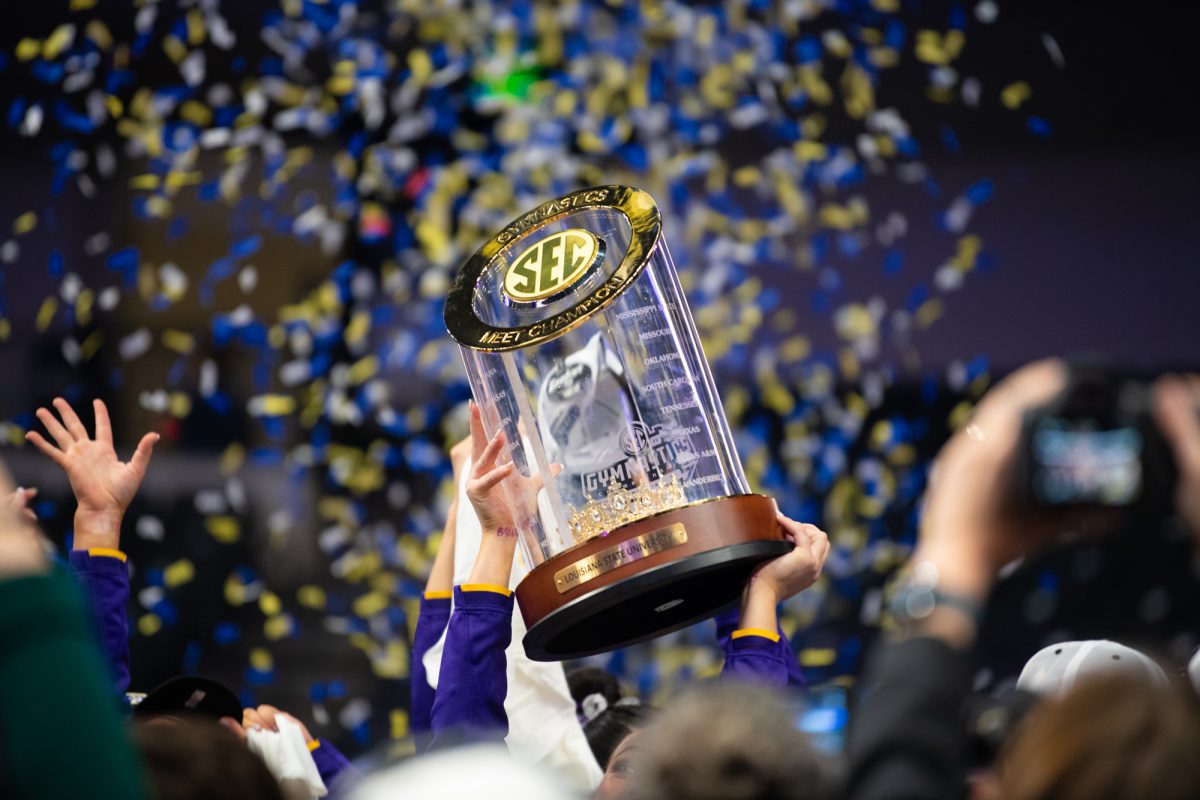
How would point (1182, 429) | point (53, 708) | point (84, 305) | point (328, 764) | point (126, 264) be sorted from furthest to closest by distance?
point (126, 264)
point (84, 305)
point (328, 764)
point (1182, 429)
point (53, 708)

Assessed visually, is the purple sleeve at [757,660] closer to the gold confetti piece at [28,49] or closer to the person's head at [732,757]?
the person's head at [732,757]

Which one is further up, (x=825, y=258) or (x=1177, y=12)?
(x=1177, y=12)

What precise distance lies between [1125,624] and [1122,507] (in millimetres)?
4085

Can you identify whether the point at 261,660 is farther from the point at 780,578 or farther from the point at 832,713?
the point at 780,578

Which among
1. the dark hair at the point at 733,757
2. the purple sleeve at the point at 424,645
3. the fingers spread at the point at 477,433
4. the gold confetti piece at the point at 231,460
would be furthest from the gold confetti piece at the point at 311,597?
the dark hair at the point at 733,757

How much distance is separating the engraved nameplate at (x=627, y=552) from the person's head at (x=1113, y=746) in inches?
34.6

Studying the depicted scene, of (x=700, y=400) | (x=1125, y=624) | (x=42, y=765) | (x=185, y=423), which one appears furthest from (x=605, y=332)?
(x=1125, y=624)

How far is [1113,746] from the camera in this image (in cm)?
90

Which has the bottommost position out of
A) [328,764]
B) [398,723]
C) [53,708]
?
[398,723]

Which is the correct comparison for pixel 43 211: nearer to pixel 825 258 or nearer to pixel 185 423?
pixel 185 423

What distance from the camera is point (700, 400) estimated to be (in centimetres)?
206

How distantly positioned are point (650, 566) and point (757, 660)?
0.18 m

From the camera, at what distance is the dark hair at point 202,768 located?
40.6 inches

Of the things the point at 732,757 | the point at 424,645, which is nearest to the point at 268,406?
the point at 424,645
